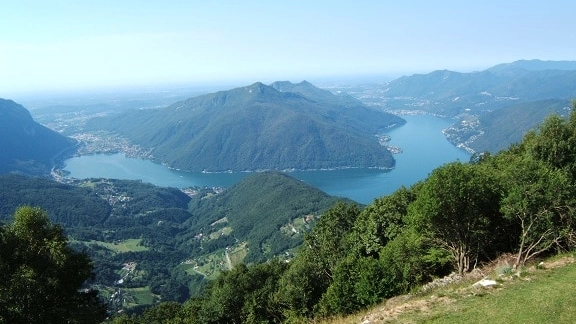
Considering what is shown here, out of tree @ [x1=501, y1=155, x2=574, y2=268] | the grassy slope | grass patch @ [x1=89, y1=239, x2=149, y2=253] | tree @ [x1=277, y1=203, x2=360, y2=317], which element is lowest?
grass patch @ [x1=89, y1=239, x2=149, y2=253]

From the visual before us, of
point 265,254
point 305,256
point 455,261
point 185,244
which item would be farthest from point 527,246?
point 185,244

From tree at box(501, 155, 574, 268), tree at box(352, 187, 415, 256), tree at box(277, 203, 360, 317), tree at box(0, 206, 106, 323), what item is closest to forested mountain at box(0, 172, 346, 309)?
tree at box(277, 203, 360, 317)

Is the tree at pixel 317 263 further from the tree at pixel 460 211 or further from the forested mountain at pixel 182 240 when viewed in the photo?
the forested mountain at pixel 182 240

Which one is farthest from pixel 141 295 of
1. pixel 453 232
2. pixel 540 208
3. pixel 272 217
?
pixel 540 208

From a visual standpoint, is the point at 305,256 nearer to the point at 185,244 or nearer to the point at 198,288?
the point at 198,288

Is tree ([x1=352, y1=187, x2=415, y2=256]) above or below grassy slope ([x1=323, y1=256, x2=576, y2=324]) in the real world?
below

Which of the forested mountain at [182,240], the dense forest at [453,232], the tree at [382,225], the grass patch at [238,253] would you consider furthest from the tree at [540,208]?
the grass patch at [238,253]

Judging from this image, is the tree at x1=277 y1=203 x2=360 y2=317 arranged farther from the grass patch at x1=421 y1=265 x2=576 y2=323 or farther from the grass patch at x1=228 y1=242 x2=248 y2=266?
the grass patch at x1=228 y1=242 x2=248 y2=266
